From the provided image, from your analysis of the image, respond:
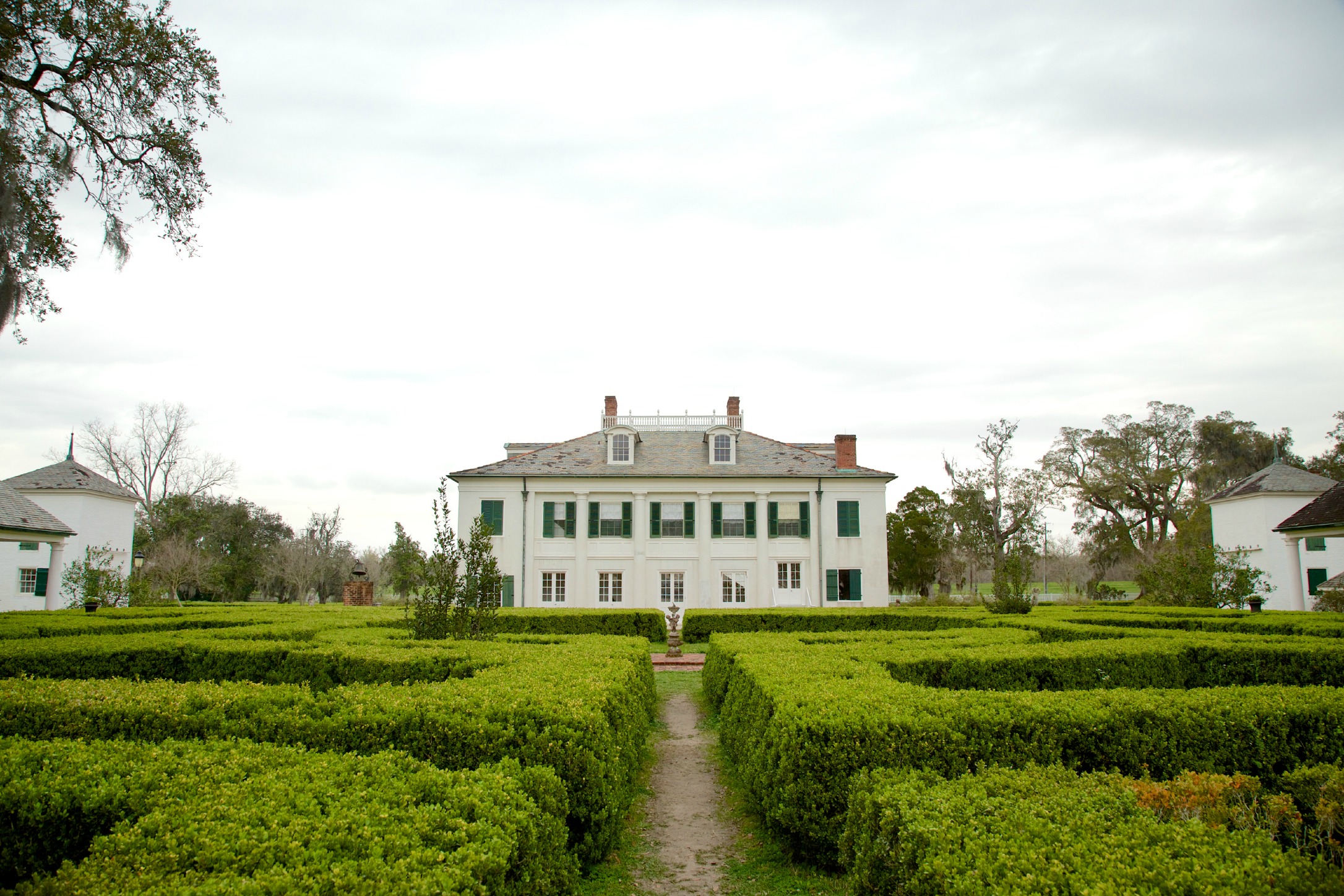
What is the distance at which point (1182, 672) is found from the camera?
31.1 feet

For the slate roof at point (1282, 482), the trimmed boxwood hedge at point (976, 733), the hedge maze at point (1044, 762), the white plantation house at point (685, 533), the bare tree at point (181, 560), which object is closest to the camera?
the hedge maze at point (1044, 762)

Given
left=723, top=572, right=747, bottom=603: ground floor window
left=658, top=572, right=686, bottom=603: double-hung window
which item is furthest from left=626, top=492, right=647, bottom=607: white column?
left=723, top=572, right=747, bottom=603: ground floor window

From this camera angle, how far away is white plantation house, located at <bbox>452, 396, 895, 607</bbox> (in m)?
27.9

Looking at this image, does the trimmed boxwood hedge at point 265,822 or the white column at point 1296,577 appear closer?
the trimmed boxwood hedge at point 265,822

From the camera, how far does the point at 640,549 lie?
2809 centimetres

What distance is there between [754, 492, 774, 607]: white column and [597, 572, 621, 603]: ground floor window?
5.16 metres

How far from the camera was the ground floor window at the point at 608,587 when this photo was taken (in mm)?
28016

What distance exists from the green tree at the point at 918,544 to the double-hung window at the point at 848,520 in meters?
13.5

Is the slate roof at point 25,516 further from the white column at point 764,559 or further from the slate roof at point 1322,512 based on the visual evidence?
the slate roof at point 1322,512

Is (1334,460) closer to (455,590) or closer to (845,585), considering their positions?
(845,585)

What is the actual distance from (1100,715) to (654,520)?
76.3 ft

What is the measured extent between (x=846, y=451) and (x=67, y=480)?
31.7 m

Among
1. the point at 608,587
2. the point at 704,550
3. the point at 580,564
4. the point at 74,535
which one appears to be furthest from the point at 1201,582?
the point at 74,535

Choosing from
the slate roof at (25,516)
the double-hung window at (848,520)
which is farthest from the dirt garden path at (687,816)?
the slate roof at (25,516)
